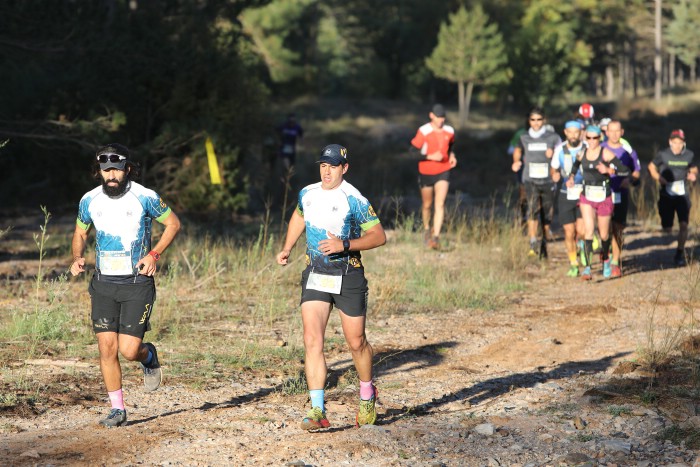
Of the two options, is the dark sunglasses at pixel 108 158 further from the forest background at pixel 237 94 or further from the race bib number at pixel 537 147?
the race bib number at pixel 537 147

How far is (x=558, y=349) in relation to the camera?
10.1 meters

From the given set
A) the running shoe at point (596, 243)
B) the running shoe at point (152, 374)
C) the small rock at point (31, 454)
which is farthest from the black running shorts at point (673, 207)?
the small rock at point (31, 454)

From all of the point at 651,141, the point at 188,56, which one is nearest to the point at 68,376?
the point at 188,56

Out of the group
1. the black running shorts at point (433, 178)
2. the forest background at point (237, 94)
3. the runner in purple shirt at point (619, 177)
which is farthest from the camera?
the forest background at point (237, 94)

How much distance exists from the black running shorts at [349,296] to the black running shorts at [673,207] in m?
8.54

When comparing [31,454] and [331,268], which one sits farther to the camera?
[331,268]

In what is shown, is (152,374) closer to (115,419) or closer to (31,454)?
(115,419)

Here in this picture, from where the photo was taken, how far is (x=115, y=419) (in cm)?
687

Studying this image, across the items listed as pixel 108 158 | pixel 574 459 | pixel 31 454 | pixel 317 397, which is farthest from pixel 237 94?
pixel 574 459

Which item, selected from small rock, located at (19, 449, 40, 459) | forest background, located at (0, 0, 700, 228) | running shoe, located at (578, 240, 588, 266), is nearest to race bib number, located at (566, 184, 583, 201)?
running shoe, located at (578, 240, 588, 266)

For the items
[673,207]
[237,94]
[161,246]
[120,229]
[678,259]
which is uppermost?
[237,94]

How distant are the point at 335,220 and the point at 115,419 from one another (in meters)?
1.86

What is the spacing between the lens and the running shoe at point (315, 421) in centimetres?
676

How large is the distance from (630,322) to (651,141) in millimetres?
30695
